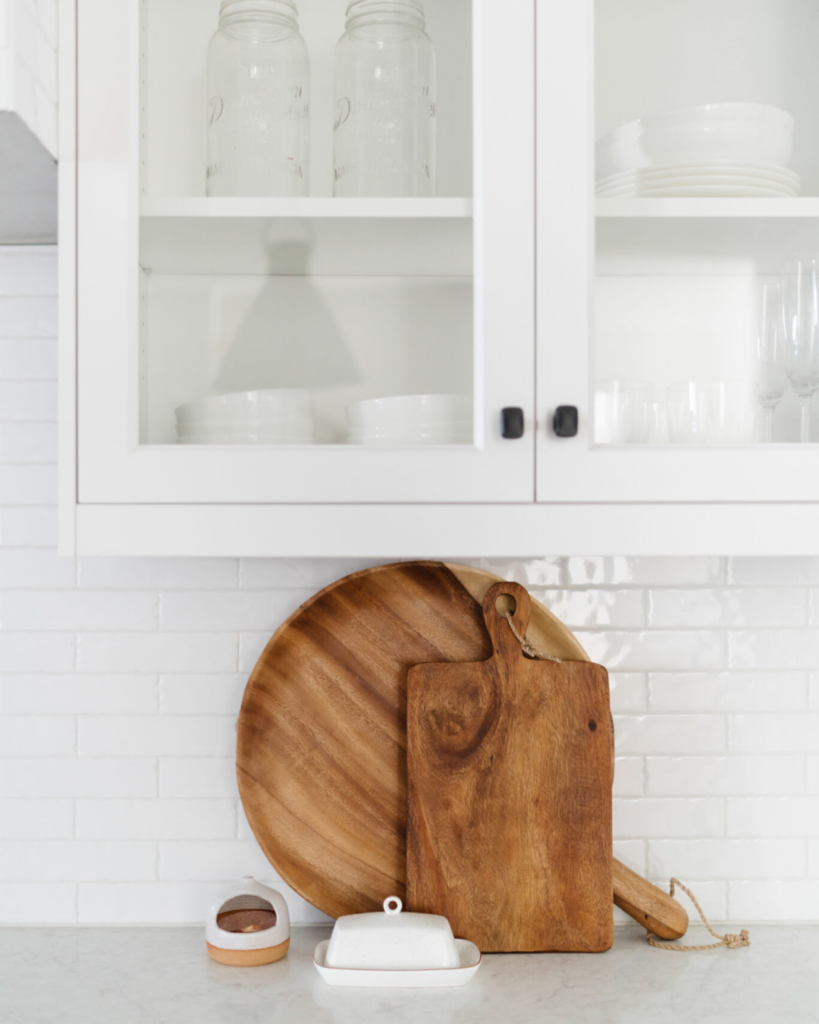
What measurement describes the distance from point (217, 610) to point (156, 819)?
330 millimetres

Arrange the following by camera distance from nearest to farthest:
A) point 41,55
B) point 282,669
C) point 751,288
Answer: point 41,55
point 751,288
point 282,669

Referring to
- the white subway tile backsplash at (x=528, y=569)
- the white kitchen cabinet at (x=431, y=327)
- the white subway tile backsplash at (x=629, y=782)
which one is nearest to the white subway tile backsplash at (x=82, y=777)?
the white kitchen cabinet at (x=431, y=327)

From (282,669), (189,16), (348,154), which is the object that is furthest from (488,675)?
(189,16)

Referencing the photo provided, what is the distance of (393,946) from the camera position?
109 cm

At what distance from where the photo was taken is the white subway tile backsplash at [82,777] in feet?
4.24

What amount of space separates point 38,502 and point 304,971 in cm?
78

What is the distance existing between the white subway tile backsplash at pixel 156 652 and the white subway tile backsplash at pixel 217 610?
0.02 m

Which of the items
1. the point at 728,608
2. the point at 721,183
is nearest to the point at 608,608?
the point at 728,608

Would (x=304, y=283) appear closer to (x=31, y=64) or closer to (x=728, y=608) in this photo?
(x=31, y=64)

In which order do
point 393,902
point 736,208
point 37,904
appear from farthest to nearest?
point 37,904 → point 393,902 → point 736,208

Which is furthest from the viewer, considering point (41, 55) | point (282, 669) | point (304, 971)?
point (282, 669)

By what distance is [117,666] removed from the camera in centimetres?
130

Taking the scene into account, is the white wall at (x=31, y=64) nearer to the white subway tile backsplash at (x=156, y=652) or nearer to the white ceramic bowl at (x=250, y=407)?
the white ceramic bowl at (x=250, y=407)

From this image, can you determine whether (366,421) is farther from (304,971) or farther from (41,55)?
(304,971)
